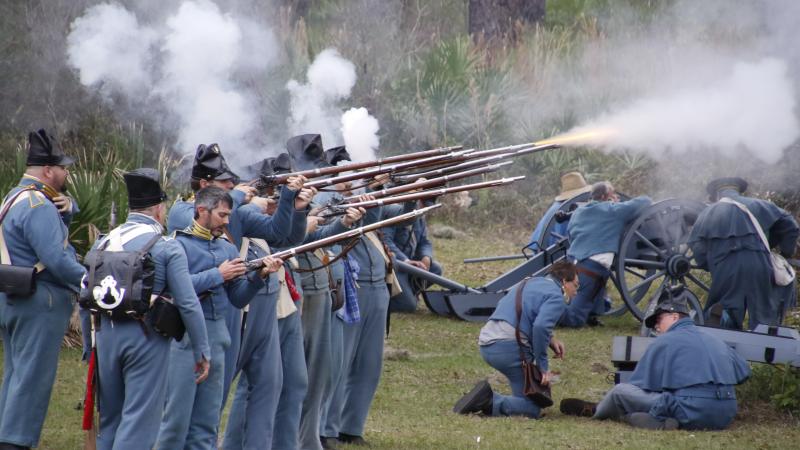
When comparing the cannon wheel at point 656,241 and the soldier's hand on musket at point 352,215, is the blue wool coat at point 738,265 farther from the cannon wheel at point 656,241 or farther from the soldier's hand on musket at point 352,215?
the soldier's hand on musket at point 352,215

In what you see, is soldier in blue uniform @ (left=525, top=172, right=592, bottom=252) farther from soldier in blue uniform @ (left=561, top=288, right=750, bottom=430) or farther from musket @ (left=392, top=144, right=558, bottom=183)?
musket @ (left=392, top=144, right=558, bottom=183)

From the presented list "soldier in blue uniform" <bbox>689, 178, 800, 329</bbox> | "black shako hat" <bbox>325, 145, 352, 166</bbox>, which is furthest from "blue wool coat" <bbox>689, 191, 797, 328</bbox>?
"black shako hat" <bbox>325, 145, 352, 166</bbox>

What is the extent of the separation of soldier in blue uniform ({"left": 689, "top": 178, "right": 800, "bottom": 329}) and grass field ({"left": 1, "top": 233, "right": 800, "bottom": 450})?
113cm

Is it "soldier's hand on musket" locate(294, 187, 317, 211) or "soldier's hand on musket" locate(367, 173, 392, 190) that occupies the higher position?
"soldier's hand on musket" locate(367, 173, 392, 190)

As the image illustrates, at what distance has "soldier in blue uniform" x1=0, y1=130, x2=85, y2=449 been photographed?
6.94 metres

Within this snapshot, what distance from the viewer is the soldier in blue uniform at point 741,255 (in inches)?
430

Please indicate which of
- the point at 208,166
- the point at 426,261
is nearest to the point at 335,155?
the point at 208,166

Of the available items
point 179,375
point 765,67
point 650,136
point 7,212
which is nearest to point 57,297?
point 7,212

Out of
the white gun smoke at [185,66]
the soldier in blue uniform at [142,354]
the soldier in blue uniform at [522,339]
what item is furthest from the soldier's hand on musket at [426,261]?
the soldier in blue uniform at [142,354]

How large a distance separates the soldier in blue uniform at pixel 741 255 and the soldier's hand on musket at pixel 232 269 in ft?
19.1

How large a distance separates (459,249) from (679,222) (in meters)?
4.18

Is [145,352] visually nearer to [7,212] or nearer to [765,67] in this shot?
[7,212]

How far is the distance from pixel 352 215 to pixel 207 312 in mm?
1215

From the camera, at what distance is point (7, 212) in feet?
23.1
